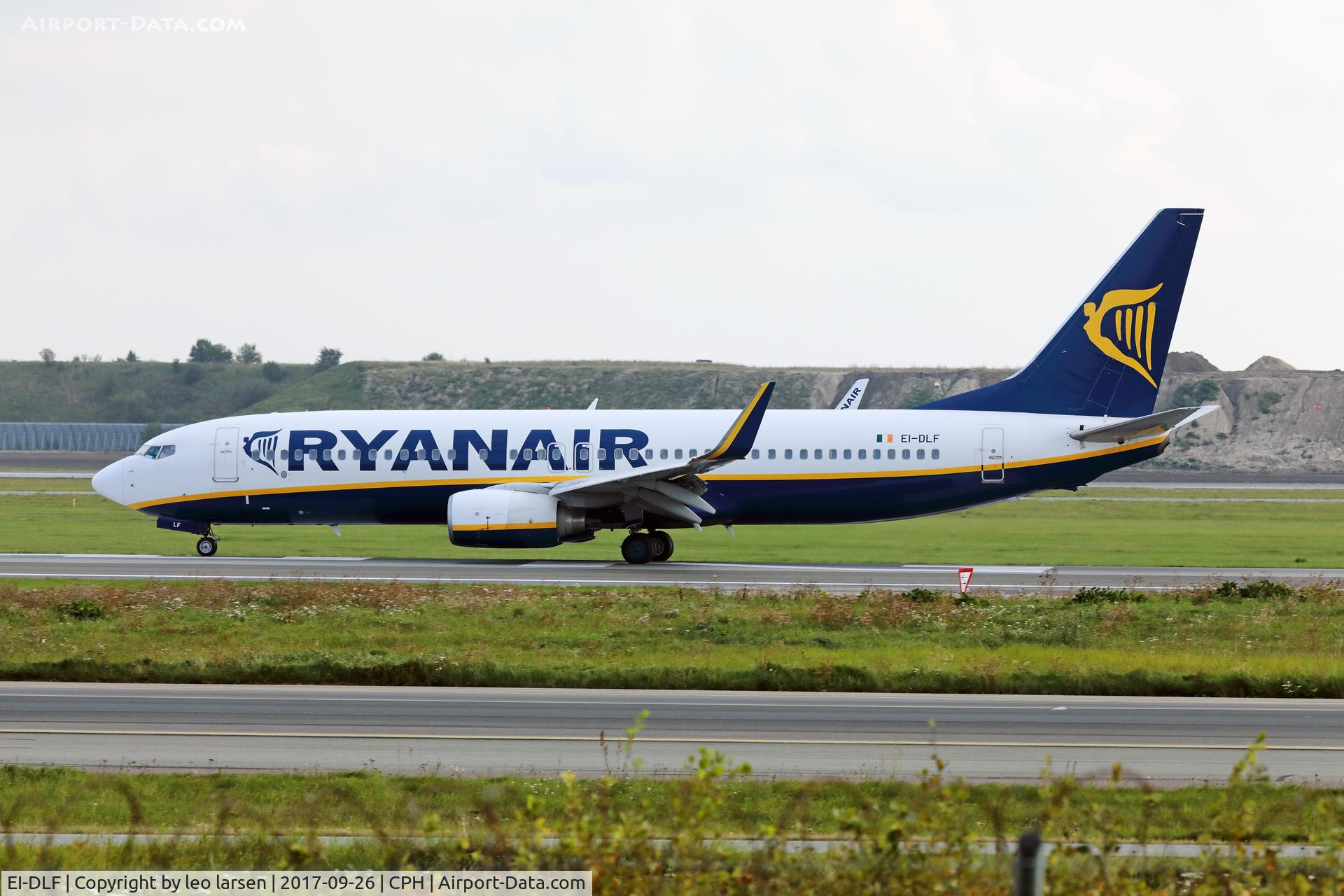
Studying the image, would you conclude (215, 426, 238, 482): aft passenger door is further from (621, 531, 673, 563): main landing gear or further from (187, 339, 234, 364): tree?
(187, 339, 234, 364): tree

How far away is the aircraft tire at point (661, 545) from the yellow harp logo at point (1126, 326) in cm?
1230

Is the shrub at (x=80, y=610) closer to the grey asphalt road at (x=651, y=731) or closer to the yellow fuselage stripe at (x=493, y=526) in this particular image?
the grey asphalt road at (x=651, y=731)

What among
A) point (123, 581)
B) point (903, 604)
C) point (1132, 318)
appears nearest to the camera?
point (903, 604)

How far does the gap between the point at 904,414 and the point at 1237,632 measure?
48.8ft

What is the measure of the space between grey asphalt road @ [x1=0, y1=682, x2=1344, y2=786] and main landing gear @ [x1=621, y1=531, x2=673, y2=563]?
18.2 meters

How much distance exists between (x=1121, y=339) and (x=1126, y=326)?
1.19 ft

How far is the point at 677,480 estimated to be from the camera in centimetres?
3450

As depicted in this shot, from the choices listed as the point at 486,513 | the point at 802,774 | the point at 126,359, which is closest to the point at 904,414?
the point at 486,513

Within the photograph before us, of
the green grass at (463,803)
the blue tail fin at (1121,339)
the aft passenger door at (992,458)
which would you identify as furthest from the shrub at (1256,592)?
the green grass at (463,803)

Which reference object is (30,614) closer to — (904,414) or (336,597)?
(336,597)

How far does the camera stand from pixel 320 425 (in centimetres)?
3722

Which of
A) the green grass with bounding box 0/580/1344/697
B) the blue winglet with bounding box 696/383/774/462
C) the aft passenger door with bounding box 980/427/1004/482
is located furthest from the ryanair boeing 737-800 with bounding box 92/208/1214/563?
the green grass with bounding box 0/580/1344/697

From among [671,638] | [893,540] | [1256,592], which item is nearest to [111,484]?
[671,638]

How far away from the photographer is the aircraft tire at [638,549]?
35812 mm
